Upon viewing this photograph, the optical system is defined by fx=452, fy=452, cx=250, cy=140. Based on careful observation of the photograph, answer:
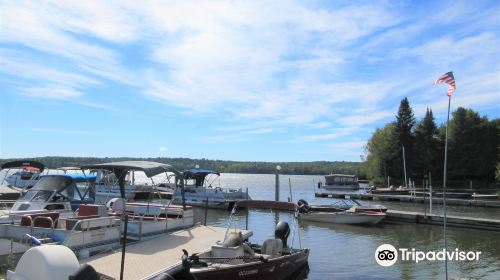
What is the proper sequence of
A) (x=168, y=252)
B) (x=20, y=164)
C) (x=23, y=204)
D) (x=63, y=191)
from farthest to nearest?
(x=20, y=164)
(x=63, y=191)
(x=23, y=204)
(x=168, y=252)

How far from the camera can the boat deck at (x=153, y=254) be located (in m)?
12.5

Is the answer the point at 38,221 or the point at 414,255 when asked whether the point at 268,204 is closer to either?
the point at 38,221

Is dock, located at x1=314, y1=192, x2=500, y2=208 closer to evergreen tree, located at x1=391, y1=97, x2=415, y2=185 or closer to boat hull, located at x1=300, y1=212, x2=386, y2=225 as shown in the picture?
boat hull, located at x1=300, y1=212, x2=386, y2=225

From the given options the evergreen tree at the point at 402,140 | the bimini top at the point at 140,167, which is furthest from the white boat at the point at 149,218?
the evergreen tree at the point at 402,140

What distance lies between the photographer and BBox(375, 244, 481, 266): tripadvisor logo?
65.7ft

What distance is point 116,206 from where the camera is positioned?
2073 cm

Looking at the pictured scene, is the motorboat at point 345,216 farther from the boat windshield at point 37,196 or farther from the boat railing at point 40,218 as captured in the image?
the boat railing at point 40,218

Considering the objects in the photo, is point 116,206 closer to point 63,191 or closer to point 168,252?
point 63,191

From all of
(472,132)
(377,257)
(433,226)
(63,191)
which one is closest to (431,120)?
(472,132)

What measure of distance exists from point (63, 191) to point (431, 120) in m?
78.7

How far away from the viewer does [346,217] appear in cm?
3198

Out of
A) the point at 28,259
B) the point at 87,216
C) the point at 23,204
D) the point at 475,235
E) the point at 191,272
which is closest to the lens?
the point at 28,259

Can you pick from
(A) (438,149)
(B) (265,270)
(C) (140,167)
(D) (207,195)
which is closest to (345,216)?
(D) (207,195)

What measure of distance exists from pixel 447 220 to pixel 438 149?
58423mm
